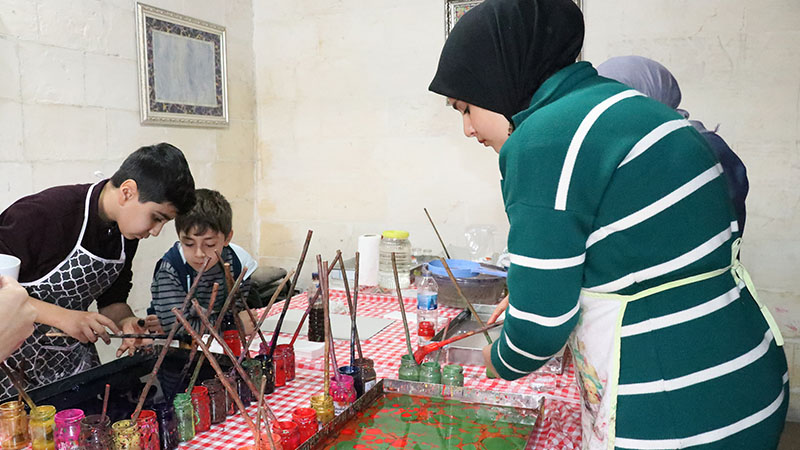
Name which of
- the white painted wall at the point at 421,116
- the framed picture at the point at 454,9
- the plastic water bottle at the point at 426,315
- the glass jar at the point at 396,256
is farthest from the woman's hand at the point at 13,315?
the framed picture at the point at 454,9

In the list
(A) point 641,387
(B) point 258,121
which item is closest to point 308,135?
(B) point 258,121

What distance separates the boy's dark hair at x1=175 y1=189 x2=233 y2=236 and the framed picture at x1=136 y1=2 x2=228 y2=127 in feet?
3.14

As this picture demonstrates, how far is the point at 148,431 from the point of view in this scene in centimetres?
111

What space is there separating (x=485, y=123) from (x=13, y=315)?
3.18 ft

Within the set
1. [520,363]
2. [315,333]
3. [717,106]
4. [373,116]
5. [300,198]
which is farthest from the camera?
[300,198]

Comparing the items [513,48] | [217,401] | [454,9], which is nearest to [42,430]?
[217,401]

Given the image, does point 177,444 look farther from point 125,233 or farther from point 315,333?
point 125,233

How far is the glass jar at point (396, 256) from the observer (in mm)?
2781

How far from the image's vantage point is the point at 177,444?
1.19m

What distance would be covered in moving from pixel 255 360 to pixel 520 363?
693mm

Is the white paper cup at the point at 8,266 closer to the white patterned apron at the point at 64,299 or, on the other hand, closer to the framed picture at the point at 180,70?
the white patterned apron at the point at 64,299

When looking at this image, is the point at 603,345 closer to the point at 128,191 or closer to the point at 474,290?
the point at 474,290

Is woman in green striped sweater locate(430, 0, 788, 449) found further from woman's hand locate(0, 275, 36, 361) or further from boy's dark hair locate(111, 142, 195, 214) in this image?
boy's dark hair locate(111, 142, 195, 214)

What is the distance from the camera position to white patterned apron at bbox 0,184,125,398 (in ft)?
6.43
